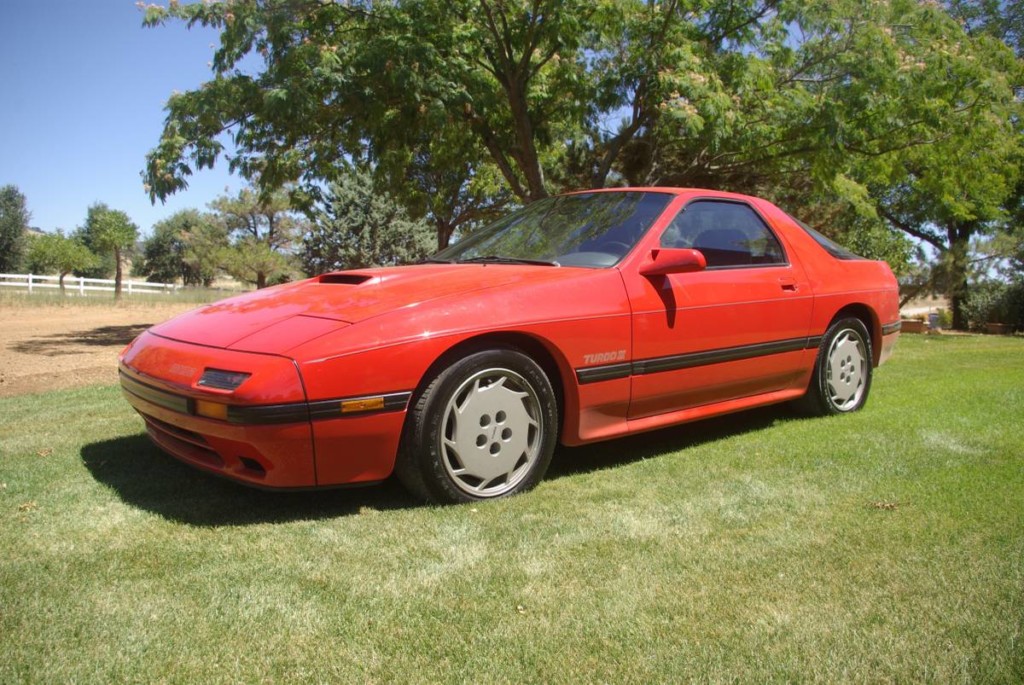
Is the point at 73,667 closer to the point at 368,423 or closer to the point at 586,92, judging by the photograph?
the point at 368,423

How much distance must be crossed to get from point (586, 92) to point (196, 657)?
33.4 feet

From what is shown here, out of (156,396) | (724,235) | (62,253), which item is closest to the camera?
(156,396)

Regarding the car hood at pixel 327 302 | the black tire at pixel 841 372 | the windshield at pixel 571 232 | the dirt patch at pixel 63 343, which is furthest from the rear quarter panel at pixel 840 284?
the dirt patch at pixel 63 343

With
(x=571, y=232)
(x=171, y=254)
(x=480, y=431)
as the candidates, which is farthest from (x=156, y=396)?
(x=171, y=254)

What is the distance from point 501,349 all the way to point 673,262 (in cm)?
101

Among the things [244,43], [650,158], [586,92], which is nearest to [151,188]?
[244,43]

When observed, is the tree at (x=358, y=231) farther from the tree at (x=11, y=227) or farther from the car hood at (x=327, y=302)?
the car hood at (x=327, y=302)

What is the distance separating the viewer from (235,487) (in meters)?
3.46

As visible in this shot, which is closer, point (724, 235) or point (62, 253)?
point (724, 235)

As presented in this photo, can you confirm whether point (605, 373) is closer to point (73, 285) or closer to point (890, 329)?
point (890, 329)

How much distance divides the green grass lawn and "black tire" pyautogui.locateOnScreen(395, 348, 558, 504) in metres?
0.12

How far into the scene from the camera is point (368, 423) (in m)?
2.97

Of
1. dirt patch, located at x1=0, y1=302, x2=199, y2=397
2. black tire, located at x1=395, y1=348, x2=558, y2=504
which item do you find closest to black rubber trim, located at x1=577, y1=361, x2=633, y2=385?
black tire, located at x1=395, y1=348, x2=558, y2=504

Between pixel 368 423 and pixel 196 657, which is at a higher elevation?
pixel 368 423
